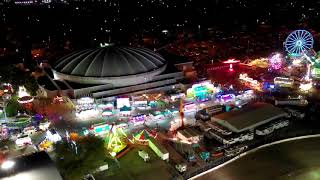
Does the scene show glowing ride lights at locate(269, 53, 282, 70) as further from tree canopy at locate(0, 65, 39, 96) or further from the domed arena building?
tree canopy at locate(0, 65, 39, 96)

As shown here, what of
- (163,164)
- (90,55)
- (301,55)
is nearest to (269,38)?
(301,55)

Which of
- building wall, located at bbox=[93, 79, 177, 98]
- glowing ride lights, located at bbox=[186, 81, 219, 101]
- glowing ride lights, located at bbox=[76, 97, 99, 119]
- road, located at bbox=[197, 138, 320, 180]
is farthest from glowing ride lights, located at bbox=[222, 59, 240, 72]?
glowing ride lights, located at bbox=[76, 97, 99, 119]

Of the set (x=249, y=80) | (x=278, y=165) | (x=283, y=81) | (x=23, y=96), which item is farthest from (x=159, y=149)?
(x=283, y=81)

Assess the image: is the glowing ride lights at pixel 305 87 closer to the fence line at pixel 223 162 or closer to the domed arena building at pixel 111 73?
the fence line at pixel 223 162

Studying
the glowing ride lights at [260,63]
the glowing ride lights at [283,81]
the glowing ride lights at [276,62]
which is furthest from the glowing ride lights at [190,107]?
the glowing ride lights at [260,63]

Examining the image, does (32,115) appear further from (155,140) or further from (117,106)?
(155,140)

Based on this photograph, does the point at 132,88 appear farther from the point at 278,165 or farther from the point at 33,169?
the point at 33,169
